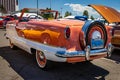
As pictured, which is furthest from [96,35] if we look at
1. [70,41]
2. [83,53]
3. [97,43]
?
[70,41]

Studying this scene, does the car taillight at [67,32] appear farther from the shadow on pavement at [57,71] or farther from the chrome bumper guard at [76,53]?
the shadow on pavement at [57,71]

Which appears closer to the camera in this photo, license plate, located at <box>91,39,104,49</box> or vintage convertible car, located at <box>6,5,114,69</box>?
vintage convertible car, located at <box>6,5,114,69</box>

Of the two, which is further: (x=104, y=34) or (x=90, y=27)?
(x=104, y=34)

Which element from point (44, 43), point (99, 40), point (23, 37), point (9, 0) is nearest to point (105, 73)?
point (99, 40)

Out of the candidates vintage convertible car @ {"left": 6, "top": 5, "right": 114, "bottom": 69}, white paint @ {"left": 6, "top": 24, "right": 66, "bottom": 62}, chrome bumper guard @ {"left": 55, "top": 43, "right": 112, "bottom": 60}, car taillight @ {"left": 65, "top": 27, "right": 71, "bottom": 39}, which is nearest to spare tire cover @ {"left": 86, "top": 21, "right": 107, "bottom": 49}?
vintage convertible car @ {"left": 6, "top": 5, "right": 114, "bottom": 69}

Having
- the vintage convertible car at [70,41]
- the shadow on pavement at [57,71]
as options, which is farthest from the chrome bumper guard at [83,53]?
the shadow on pavement at [57,71]

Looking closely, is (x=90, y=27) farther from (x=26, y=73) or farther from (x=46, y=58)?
(x=26, y=73)

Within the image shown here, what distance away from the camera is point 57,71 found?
5773 mm

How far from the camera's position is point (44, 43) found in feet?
18.0

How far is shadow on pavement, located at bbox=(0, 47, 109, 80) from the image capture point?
5344 millimetres

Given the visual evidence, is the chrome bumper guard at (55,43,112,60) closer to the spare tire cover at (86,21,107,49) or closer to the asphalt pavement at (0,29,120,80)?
the spare tire cover at (86,21,107,49)

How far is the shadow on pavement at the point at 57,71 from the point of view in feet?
17.5

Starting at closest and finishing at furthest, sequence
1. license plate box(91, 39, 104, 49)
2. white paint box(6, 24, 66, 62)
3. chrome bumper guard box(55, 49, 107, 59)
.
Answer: chrome bumper guard box(55, 49, 107, 59)
white paint box(6, 24, 66, 62)
license plate box(91, 39, 104, 49)

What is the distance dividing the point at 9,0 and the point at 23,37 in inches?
4599
